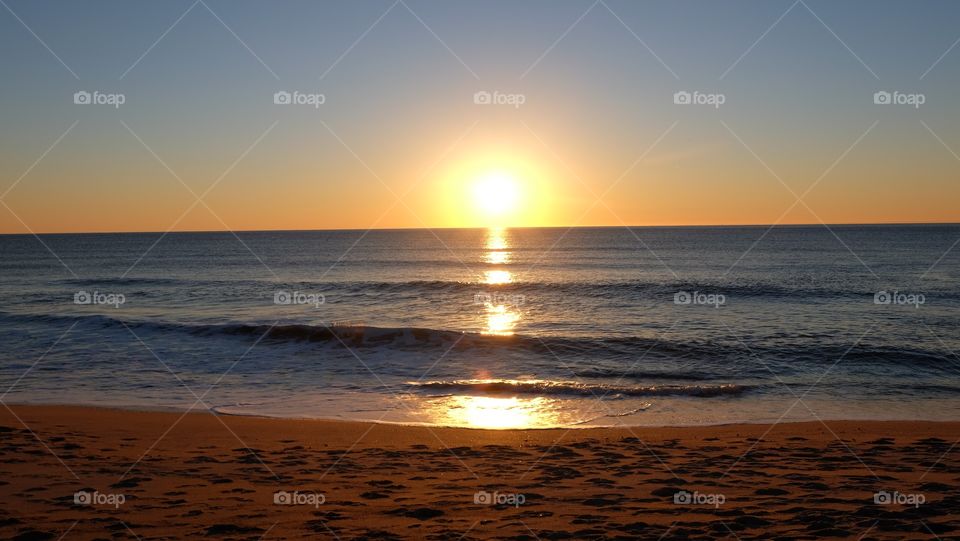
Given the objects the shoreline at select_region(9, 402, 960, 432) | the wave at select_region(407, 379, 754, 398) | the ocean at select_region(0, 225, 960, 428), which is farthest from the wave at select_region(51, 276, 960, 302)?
the shoreline at select_region(9, 402, 960, 432)

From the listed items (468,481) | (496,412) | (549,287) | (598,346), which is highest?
(549,287)

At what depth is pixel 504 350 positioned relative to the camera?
21.3 meters

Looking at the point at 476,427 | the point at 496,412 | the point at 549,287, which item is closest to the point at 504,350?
the point at 496,412

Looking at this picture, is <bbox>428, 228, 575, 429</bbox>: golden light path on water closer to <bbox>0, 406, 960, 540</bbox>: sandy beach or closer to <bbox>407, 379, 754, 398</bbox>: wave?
<bbox>407, 379, 754, 398</bbox>: wave

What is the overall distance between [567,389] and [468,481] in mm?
7636

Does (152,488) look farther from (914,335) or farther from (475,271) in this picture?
(475,271)

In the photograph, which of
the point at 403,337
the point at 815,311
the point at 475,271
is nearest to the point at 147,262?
the point at 475,271

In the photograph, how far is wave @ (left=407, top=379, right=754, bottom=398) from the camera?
1538 cm

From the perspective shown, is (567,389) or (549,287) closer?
(567,389)

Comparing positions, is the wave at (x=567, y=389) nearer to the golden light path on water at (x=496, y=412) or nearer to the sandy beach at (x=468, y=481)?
the golden light path on water at (x=496, y=412)

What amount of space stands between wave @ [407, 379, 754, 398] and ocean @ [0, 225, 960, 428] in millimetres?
81

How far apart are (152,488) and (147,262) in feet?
232

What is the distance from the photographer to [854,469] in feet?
29.0

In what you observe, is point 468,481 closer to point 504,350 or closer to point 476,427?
point 476,427
